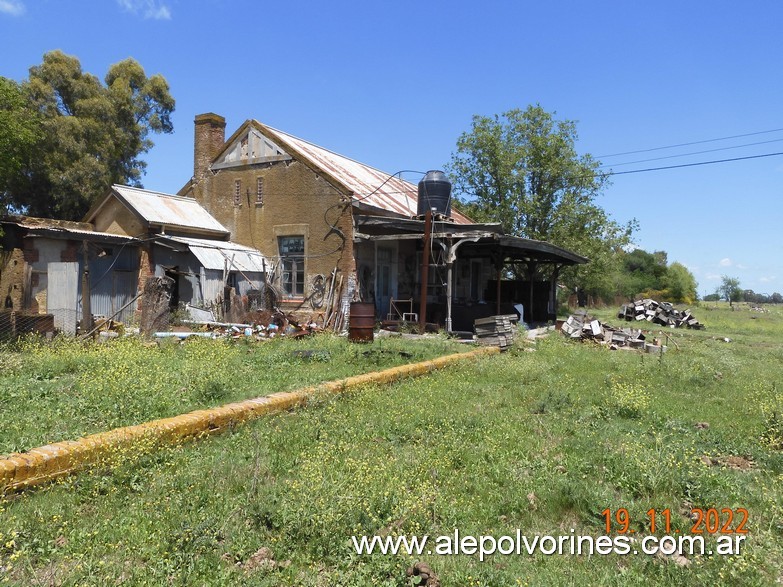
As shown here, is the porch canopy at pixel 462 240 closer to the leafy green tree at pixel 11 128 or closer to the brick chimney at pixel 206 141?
the brick chimney at pixel 206 141

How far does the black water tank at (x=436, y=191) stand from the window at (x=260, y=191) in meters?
5.47

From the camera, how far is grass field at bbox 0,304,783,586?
124 inches

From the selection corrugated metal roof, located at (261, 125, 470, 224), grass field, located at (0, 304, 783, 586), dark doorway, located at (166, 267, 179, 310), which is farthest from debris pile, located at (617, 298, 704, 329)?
dark doorway, located at (166, 267, 179, 310)

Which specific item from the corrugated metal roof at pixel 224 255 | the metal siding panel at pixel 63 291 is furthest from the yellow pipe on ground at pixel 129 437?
the corrugated metal roof at pixel 224 255

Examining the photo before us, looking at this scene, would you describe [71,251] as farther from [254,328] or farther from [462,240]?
[462,240]

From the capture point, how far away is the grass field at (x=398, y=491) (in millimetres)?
3143

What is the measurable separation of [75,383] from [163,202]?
1239 centimetres

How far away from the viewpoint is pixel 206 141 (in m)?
19.2

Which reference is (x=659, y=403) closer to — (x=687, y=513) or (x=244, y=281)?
(x=687, y=513)

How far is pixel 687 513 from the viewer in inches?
154

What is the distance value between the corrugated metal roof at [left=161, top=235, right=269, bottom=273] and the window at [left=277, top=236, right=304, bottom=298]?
716 millimetres

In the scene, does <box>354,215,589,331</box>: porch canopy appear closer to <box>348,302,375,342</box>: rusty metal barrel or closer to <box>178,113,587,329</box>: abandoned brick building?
<box>178,113,587,329</box>: abandoned brick building

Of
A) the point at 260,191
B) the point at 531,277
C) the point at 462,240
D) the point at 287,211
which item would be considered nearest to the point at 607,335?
the point at 462,240

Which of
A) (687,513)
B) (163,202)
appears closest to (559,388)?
(687,513)
